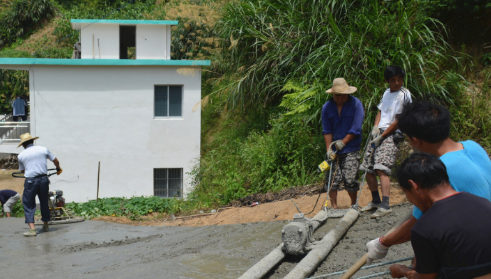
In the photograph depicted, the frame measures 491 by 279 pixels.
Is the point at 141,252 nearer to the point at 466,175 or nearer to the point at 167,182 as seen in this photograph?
the point at 466,175

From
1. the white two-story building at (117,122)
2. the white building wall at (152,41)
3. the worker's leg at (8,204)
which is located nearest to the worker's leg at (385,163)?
the worker's leg at (8,204)

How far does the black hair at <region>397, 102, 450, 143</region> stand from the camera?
2688mm

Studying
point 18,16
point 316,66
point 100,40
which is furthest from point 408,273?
point 18,16

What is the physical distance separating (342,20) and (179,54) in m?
11.7

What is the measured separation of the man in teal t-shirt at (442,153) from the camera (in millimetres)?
2576

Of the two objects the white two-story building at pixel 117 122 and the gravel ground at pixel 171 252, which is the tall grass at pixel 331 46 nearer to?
the white two-story building at pixel 117 122

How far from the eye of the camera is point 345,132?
5941 mm

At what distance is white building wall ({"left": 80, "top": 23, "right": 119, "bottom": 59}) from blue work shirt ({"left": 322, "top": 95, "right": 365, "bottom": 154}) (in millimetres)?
11583

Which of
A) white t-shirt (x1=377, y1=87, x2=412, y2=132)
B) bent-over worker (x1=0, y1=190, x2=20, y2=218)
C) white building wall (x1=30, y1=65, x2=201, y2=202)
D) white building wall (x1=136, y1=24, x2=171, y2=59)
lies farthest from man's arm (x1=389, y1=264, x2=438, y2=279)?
white building wall (x1=136, y1=24, x2=171, y2=59)

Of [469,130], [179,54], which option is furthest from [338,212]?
[179,54]

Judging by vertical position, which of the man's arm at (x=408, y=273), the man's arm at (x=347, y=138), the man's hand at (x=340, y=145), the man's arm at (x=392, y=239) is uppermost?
the man's arm at (x=347, y=138)

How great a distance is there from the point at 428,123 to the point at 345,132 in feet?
10.7

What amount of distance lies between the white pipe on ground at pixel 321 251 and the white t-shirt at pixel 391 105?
3.98 ft

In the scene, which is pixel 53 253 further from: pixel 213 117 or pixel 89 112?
pixel 213 117
